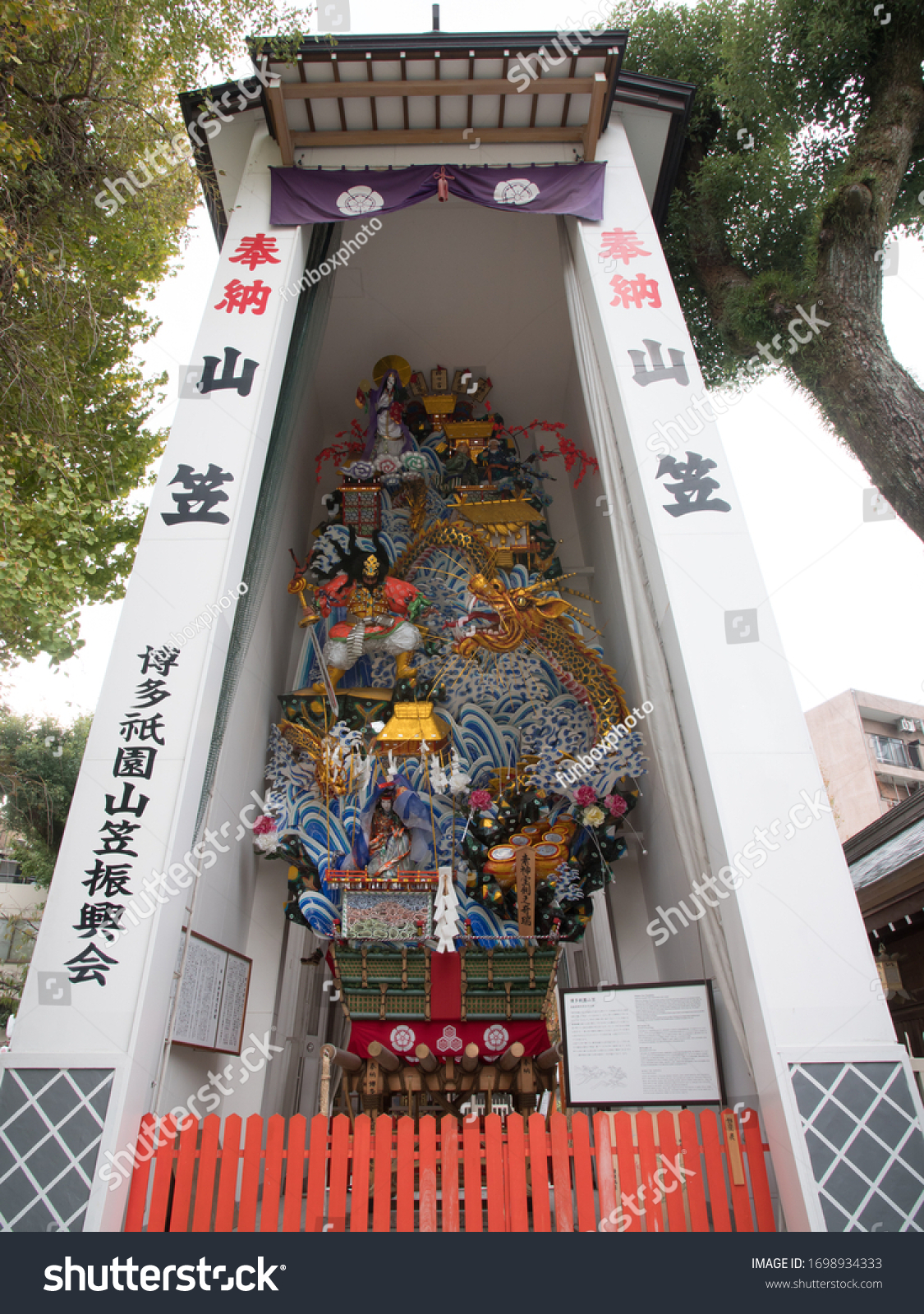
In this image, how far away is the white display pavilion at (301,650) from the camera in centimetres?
329

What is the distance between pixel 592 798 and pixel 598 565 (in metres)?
2.66

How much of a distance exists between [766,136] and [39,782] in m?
10.9

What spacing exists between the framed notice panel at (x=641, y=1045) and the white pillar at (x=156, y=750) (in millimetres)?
2088

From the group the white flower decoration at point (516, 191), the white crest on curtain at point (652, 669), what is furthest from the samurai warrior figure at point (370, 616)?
the white flower decoration at point (516, 191)

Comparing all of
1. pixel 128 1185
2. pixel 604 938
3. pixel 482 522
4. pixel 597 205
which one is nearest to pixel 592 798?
pixel 604 938

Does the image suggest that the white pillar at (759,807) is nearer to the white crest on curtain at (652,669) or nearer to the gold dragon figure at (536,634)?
the white crest on curtain at (652,669)

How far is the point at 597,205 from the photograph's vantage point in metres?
5.98

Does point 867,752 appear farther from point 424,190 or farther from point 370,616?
point 424,190

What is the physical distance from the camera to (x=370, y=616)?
705 cm

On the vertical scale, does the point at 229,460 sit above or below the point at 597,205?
below

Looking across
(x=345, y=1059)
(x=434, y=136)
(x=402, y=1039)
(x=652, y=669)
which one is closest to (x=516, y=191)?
(x=434, y=136)

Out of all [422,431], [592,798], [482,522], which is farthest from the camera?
[422,431]

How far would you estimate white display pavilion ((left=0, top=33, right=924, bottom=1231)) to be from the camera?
329 centimetres

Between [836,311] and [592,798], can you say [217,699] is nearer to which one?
[592,798]
